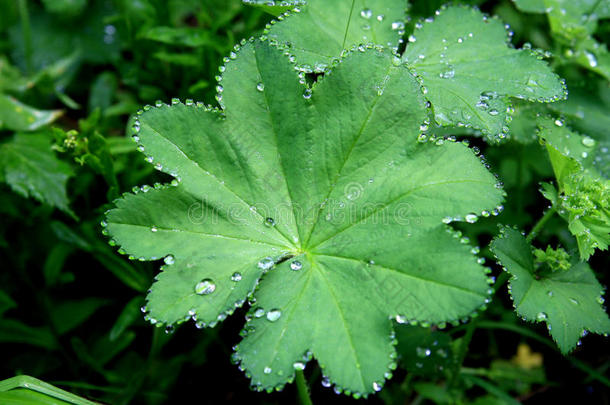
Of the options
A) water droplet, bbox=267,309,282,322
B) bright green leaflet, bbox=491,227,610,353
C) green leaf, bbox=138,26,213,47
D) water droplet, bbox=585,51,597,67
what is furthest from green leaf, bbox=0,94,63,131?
water droplet, bbox=585,51,597,67

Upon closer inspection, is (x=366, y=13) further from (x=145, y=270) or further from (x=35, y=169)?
(x=35, y=169)

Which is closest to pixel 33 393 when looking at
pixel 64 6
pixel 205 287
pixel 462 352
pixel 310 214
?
pixel 205 287

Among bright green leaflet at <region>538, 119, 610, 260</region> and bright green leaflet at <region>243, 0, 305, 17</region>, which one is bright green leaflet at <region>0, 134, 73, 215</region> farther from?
bright green leaflet at <region>538, 119, 610, 260</region>

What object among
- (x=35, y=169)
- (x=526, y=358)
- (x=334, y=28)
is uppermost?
(x=334, y=28)

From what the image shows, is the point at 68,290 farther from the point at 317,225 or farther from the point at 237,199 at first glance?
the point at 317,225

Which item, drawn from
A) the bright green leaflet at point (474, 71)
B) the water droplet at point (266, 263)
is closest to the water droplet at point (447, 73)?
the bright green leaflet at point (474, 71)
